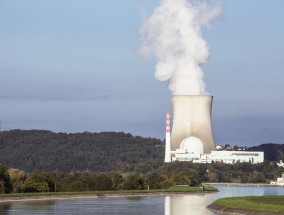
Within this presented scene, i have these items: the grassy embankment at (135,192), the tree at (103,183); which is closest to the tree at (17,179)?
the grassy embankment at (135,192)

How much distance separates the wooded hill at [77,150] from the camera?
155 meters

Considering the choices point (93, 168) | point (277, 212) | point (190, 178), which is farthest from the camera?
→ point (93, 168)

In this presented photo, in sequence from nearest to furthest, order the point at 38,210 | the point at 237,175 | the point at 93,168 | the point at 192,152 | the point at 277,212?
the point at 277,212 → the point at 38,210 → the point at 192,152 → the point at 237,175 → the point at 93,168

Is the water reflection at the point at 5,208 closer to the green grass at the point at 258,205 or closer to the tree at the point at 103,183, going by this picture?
the green grass at the point at 258,205

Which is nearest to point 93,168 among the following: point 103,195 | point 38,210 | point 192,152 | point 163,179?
point 192,152

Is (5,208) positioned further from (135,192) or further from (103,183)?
(103,183)

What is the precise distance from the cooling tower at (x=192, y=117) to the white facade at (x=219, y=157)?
16.8 m

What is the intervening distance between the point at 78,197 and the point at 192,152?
45.1 m

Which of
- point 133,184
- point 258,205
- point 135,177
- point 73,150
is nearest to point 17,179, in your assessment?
point 133,184

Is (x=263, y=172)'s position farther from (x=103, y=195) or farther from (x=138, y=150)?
(x=103, y=195)

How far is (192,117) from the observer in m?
87.2

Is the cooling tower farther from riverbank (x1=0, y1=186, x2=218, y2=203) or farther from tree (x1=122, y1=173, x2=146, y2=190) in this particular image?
tree (x1=122, y1=173, x2=146, y2=190)

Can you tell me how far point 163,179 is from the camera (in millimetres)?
85438

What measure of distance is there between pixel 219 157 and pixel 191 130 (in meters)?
35.3
